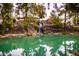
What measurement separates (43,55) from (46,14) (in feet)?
1.09

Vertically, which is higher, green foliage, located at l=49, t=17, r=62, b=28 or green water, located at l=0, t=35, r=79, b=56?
green foliage, located at l=49, t=17, r=62, b=28

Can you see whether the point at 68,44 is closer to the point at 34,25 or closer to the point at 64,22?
the point at 64,22

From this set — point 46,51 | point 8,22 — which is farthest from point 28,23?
point 46,51

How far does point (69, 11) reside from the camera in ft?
5.84

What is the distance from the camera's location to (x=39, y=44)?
1.76 metres

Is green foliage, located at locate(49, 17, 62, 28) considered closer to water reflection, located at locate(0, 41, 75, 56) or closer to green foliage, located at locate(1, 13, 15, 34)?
water reflection, located at locate(0, 41, 75, 56)

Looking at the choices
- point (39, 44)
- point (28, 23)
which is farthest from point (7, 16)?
point (39, 44)

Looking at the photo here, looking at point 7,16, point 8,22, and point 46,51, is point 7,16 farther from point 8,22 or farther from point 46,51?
point 46,51

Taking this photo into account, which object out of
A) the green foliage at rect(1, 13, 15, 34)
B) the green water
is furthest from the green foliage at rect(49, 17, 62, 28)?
the green foliage at rect(1, 13, 15, 34)

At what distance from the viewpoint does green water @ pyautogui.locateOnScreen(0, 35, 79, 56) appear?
1.76 metres

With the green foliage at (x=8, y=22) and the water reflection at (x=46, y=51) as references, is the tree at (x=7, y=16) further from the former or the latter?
the water reflection at (x=46, y=51)

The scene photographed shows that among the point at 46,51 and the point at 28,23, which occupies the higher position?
the point at 28,23

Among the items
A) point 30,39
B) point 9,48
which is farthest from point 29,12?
point 9,48

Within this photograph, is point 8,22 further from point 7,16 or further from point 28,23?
point 28,23
